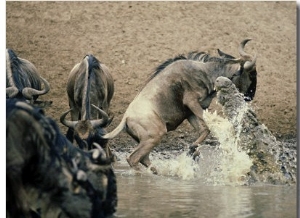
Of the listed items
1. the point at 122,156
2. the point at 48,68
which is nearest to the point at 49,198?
the point at 122,156

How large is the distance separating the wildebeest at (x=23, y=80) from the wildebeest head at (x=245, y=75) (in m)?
1.49

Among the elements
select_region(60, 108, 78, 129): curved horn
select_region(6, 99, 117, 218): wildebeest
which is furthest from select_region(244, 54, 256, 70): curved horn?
select_region(6, 99, 117, 218): wildebeest

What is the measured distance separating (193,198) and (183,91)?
1.56m

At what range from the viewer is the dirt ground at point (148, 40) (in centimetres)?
588

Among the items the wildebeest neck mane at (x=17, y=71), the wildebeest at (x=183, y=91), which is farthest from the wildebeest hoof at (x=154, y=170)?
the wildebeest neck mane at (x=17, y=71)

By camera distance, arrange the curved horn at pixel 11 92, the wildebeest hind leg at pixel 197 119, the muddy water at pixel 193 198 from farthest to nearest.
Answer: the wildebeest hind leg at pixel 197 119
the curved horn at pixel 11 92
the muddy water at pixel 193 198

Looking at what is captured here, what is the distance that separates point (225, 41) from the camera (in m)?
6.78

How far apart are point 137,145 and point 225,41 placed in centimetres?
124

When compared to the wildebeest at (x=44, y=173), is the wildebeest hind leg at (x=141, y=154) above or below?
below

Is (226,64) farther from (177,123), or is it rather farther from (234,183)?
(234,183)

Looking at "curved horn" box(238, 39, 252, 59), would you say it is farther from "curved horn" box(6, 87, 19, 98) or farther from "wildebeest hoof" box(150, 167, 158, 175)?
"curved horn" box(6, 87, 19, 98)

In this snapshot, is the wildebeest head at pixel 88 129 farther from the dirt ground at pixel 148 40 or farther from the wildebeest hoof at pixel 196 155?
the wildebeest hoof at pixel 196 155

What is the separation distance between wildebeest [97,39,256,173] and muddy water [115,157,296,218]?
42 centimetres

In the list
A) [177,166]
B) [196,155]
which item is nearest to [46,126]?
[177,166]
